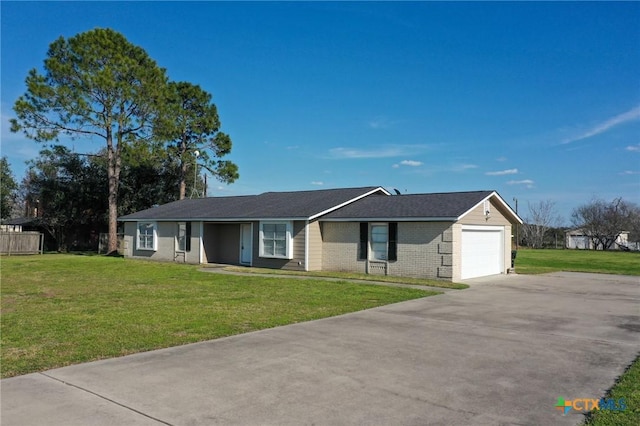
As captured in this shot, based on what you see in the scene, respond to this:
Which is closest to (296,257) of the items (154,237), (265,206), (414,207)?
(265,206)

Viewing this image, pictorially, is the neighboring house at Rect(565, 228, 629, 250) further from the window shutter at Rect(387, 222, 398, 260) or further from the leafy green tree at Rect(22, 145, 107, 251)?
the leafy green tree at Rect(22, 145, 107, 251)

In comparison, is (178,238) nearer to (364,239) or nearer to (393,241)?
(364,239)

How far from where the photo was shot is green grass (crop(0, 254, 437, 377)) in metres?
6.86

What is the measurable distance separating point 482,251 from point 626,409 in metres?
15.4

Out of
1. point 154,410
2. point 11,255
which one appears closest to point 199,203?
point 11,255

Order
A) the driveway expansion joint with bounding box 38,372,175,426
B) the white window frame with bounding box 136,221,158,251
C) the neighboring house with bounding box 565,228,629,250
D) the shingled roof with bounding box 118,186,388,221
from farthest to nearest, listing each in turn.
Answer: the neighboring house with bounding box 565,228,629,250 → the white window frame with bounding box 136,221,158,251 → the shingled roof with bounding box 118,186,388,221 → the driveway expansion joint with bounding box 38,372,175,426

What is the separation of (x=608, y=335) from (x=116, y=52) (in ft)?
101

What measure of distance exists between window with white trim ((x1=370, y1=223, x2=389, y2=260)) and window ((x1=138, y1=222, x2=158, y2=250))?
13.6 metres

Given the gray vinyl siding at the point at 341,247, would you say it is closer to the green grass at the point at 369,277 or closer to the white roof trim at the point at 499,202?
the green grass at the point at 369,277

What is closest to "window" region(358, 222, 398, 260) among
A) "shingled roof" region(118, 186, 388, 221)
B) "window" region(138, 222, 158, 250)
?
"shingled roof" region(118, 186, 388, 221)

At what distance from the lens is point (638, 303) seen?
12.3 meters

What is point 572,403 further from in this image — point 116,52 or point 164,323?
point 116,52

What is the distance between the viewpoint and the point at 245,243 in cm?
2328

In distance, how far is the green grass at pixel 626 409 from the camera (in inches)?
167
